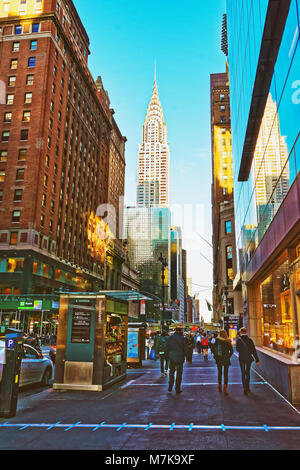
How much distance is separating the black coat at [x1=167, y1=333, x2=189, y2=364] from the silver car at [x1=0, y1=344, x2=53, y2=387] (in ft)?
16.6

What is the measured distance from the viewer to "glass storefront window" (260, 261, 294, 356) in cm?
1231

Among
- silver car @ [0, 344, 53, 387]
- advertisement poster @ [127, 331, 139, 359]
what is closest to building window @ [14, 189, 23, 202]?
advertisement poster @ [127, 331, 139, 359]

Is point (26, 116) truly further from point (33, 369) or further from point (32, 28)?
point (33, 369)

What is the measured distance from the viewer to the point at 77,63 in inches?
2517

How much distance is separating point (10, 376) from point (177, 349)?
4.96 metres

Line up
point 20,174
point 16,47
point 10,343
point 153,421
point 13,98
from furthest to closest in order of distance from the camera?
point 16,47, point 13,98, point 20,174, point 10,343, point 153,421

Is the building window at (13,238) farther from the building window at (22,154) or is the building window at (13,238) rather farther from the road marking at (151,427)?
the road marking at (151,427)

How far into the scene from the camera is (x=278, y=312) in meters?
14.5

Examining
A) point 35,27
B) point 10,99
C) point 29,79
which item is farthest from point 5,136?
point 35,27

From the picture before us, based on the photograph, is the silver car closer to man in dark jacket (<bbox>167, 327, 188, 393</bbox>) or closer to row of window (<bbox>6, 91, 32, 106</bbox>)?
man in dark jacket (<bbox>167, 327, 188, 393</bbox>)

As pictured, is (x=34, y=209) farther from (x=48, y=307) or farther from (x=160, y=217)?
(x=160, y=217)

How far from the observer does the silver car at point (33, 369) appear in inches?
493

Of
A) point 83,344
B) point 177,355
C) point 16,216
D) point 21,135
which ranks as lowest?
point 177,355

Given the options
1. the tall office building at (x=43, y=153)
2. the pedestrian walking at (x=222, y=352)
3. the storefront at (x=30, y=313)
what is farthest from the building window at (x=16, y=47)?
the pedestrian walking at (x=222, y=352)
